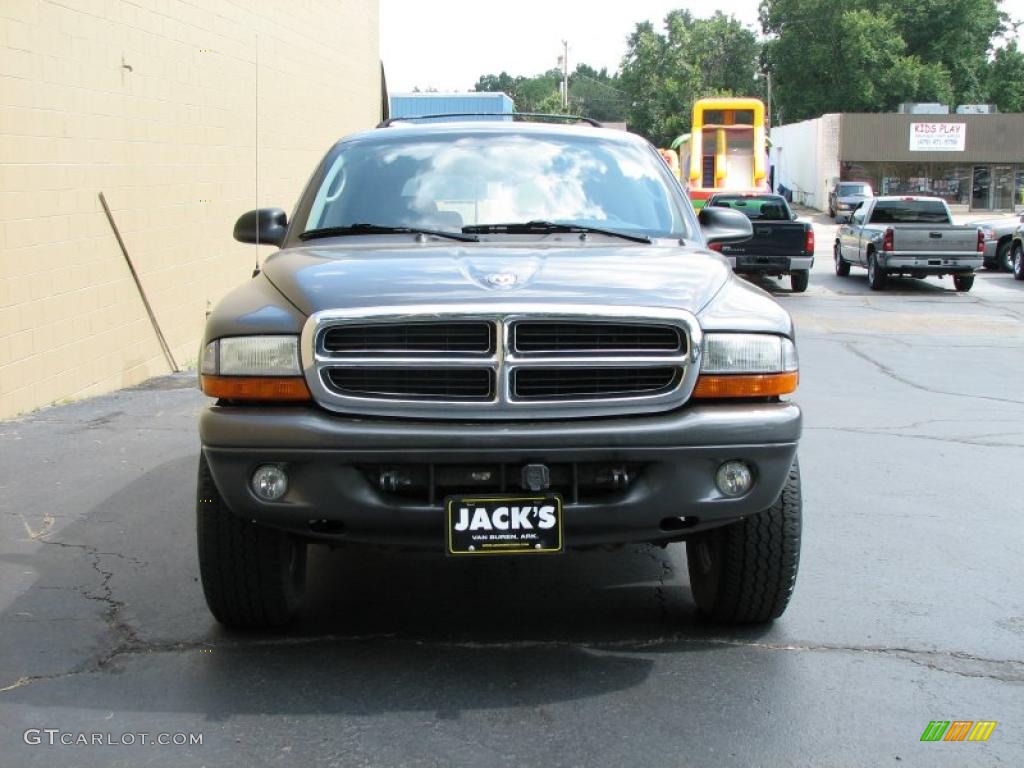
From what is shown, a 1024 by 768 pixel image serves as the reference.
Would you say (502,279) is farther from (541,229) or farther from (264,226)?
(264,226)

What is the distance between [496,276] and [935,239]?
2000 centimetres

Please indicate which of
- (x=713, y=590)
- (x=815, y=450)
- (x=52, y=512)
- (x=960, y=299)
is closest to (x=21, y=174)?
(x=52, y=512)

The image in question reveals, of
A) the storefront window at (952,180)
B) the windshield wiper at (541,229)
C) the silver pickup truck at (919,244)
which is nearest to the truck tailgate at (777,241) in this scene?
the silver pickup truck at (919,244)

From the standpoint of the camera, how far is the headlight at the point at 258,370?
4.17 metres

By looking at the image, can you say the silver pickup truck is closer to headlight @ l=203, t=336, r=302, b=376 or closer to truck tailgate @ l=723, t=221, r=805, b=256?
truck tailgate @ l=723, t=221, r=805, b=256

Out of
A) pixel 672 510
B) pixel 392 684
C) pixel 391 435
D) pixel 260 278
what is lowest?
pixel 392 684

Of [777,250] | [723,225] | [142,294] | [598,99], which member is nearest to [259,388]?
[723,225]

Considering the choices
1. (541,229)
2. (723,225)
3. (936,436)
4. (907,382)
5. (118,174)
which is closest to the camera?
(541,229)

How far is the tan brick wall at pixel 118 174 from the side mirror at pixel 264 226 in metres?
3.68

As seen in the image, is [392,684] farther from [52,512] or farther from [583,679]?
[52,512]

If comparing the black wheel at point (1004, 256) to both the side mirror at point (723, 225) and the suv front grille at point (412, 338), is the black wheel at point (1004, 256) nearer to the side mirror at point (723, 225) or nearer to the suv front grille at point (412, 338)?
the side mirror at point (723, 225)

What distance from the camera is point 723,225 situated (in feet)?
20.1

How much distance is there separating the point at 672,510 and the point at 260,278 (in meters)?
1.77

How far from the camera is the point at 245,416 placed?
4133 mm
